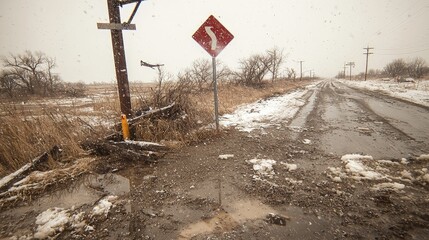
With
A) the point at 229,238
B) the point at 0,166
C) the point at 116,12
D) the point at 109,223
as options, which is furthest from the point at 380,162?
the point at 0,166

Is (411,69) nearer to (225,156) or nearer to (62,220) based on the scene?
(225,156)

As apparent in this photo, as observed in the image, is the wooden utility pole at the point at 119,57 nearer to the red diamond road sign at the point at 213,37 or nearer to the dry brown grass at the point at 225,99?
the red diamond road sign at the point at 213,37

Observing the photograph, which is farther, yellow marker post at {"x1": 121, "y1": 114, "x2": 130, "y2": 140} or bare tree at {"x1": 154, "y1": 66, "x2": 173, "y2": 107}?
bare tree at {"x1": 154, "y1": 66, "x2": 173, "y2": 107}

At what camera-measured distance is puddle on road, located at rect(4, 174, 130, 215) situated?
2932mm

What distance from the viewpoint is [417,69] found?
1773 inches

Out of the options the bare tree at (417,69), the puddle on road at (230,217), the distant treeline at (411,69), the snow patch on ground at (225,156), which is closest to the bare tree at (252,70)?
the snow patch on ground at (225,156)

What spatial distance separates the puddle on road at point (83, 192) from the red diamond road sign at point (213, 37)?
12.0 ft

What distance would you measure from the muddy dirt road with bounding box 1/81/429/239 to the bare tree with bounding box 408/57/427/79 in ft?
176

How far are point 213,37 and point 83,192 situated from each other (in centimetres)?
434

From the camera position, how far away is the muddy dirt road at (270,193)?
2.33 metres

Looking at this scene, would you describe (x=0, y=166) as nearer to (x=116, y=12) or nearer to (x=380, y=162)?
(x=116, y=12)

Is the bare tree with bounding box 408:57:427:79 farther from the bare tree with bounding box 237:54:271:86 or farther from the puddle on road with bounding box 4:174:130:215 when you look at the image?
the puddle on road with bounding box 4:174:130:215

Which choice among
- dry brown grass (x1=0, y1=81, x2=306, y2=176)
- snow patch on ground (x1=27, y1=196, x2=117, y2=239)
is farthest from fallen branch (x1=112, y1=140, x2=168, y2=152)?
snow patch on ground (x1=27, y1=196, x2=117, y2=239)

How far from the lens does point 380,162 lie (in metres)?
3.86
